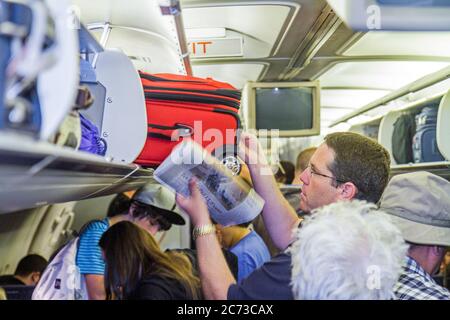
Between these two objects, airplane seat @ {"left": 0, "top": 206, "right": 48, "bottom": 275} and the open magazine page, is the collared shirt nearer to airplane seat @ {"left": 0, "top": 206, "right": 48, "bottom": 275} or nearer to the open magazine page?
the open magazine page

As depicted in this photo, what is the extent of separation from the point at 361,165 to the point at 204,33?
58.8 inches

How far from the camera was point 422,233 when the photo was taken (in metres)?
1.97

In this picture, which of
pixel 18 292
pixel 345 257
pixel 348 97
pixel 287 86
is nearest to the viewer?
pixel 345 257

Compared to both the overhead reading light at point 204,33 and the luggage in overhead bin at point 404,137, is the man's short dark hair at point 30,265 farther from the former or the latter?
the luggage in overhead bin at point 404,137

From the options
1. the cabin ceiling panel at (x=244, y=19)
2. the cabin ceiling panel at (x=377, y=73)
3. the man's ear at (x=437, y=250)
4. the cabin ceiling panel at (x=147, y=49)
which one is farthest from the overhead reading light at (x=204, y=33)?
the man's ear at (x=437, y=250)

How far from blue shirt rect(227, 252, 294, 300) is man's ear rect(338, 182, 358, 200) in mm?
536

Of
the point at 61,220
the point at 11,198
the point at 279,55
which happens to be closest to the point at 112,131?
the point at 11,198

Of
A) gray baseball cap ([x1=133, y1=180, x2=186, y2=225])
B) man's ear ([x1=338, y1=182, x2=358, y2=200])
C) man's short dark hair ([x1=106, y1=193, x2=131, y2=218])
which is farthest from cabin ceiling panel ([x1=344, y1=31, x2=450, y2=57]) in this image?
man's short dark hair ([x1=106, y1=193, x2=131, y2=218])

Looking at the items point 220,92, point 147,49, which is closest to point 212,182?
point 220,92

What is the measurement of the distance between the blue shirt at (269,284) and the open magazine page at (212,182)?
1.24 ft

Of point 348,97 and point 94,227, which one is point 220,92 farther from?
point 348,97

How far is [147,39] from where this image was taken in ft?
8.82

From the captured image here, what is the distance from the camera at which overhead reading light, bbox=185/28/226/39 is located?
2.99 meters
